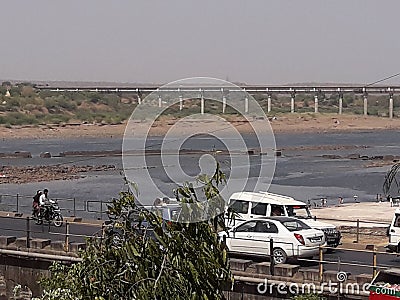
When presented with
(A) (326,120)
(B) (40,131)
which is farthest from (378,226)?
(A) (326,120)

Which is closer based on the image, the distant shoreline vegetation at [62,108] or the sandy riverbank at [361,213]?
the sandy riverbank at [361,213]

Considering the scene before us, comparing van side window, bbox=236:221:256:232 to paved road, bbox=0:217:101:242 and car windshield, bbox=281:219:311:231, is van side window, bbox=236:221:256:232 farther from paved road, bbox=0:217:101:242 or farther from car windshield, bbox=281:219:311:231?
paved road, bbox=0:217:101:242

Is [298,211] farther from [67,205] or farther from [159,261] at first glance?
[67,205]

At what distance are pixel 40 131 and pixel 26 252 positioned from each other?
139 meters

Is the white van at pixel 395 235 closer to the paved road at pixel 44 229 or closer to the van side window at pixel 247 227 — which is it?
the van side window at pixel 247 227

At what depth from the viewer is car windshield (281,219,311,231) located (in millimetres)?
20984

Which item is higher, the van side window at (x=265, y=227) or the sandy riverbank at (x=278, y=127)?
the sandy riverbank at (x=278, y=127)

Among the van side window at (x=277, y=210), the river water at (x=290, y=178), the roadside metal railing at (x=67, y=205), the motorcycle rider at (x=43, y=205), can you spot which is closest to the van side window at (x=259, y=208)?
the van side window at (x=277, y=210)

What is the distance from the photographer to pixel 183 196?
29.6 ft

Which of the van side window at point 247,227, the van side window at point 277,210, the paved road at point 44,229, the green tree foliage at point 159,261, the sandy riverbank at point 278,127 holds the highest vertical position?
the sandy riverbank at point 278,127

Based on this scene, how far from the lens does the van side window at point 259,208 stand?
80.2 feet

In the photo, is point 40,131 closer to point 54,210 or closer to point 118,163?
point 118,163

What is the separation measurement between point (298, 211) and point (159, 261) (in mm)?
17388

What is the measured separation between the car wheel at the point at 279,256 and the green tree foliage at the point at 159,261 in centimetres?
1084
